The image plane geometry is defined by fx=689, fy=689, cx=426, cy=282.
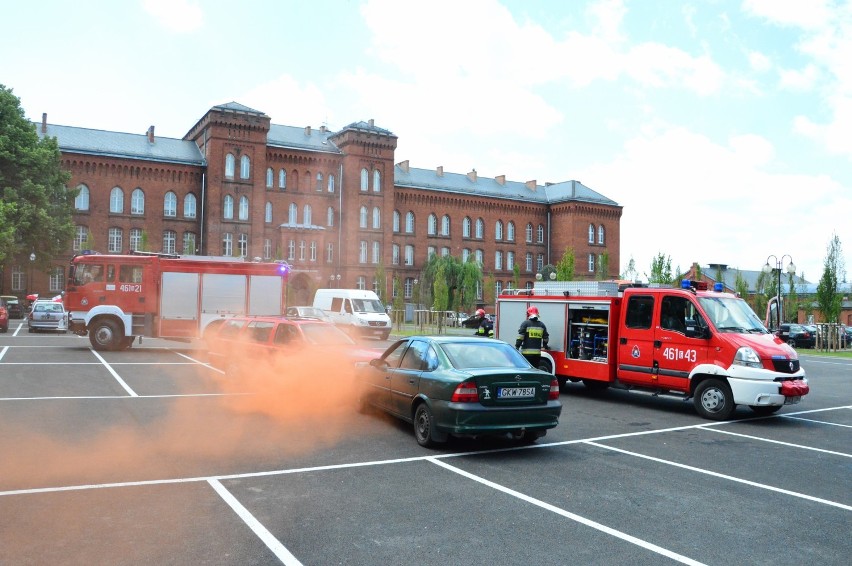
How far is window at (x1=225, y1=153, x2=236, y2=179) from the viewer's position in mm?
60781

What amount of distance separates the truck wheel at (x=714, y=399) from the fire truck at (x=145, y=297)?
51.2 feet

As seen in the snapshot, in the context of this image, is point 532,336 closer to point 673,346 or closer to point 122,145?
point 673,346

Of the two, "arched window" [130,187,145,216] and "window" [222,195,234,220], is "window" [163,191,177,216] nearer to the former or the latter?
"arched window" [130,187,145,216]

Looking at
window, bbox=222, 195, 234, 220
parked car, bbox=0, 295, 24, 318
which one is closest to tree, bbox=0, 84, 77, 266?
parked car, bbox=0, 295, 24, 318

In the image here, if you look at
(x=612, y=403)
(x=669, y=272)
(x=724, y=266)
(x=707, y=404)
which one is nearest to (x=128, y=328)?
(x=612, y=403)

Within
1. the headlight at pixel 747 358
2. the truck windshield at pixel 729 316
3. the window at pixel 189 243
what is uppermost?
the window at pixel 189 243

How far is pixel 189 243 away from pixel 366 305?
30095 millimetres

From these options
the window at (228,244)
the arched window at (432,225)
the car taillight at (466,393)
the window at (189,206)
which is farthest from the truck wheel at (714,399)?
the arched window at (432,225)

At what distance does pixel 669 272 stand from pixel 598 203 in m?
42.4

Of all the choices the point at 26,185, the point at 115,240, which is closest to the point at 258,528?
the point at 26,185

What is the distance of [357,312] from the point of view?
3381cm

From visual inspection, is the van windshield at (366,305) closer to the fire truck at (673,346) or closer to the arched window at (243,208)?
the fire truck at (673,346)

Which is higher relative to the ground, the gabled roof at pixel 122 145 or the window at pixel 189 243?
the gabled roof at pixel 122 145

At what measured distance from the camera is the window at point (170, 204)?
60.4m
